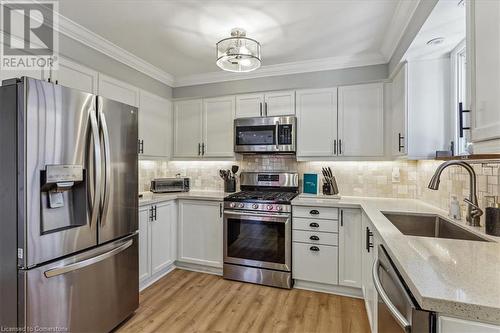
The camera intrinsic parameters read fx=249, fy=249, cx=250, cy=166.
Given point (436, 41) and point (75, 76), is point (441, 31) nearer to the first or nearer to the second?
point (436, 41)

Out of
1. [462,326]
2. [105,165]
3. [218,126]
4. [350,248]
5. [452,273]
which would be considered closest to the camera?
[462,326]

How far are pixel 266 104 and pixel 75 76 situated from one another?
1955mm

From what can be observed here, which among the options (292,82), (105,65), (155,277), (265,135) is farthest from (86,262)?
(292,82)

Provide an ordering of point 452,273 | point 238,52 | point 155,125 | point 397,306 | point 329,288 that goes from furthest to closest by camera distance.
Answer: point 155,125 < point 329,288 < point 238,52 < point 397,306 < point 452,273

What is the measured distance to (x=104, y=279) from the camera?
1795mm

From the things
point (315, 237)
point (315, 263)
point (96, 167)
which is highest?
point (96, 167)

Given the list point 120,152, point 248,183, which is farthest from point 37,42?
point 248,183

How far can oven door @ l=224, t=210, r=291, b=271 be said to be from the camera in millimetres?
2619

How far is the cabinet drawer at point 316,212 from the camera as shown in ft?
8.21

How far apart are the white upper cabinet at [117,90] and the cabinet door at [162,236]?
1.22 meters

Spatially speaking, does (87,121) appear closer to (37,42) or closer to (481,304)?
(37,42)

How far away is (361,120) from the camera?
2760 millimetres

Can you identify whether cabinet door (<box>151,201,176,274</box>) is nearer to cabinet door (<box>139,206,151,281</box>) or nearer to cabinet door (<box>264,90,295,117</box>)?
cabinet door (<box>139,206,151,281</box>)

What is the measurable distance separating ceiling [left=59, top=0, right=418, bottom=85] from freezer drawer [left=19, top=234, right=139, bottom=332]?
182 centimetres
